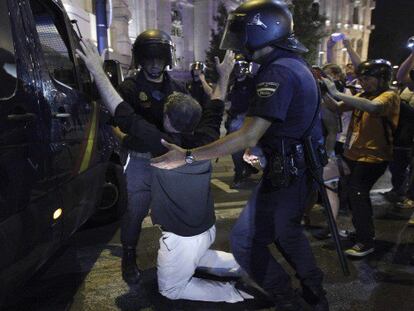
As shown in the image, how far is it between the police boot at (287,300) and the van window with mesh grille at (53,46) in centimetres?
184

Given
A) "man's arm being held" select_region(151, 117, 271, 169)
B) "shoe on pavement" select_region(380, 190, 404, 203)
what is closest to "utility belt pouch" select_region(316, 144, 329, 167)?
"man's arm being held" select_region(151, 117, 271, 169)

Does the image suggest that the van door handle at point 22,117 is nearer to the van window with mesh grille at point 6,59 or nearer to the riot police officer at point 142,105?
the van window with mesh grille at point 6,59

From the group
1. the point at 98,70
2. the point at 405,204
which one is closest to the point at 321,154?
the point at 98,70

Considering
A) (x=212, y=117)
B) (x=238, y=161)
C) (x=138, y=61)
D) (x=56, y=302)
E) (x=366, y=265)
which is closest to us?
(x=212, y=117)

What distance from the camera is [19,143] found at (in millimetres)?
1851

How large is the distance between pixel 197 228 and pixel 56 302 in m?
1.07

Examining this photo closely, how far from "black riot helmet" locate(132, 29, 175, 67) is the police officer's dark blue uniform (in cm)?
70

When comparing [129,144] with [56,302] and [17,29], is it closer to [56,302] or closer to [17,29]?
[17,29]

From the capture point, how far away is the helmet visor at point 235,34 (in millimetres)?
2119

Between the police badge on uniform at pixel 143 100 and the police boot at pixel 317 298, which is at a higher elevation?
the police badge on uniform at pixel 143 100

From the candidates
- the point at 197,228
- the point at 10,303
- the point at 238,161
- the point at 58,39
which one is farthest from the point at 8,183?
the point at 238,161

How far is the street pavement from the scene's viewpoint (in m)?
2.60

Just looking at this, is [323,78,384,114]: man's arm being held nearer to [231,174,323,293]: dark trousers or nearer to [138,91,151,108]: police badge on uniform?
[231,174,323,293]: dark trousers

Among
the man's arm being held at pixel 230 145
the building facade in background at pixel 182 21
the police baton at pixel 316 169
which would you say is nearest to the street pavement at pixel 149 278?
the police baton at pixel 316 169
